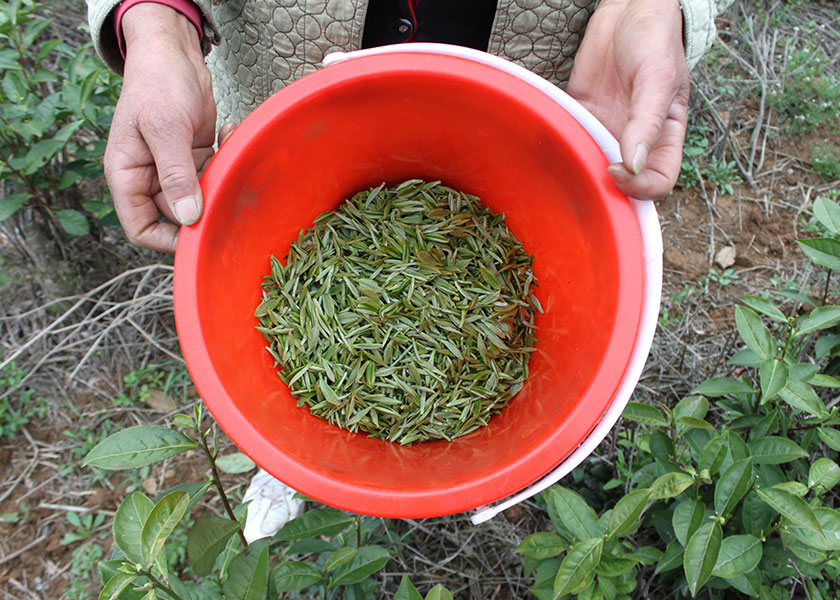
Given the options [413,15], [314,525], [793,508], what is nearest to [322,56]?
[413,15]

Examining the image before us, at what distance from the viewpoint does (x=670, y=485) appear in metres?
1.22

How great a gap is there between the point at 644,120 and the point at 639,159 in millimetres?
121

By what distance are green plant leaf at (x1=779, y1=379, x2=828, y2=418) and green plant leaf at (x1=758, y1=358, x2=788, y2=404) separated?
0.20ft

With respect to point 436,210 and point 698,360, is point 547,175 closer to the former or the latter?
point 436,210

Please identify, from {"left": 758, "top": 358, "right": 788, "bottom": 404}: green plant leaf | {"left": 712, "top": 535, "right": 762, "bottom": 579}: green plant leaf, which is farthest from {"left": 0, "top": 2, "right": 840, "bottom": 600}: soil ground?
{"left": 712, "top": 535, "right": 762, "bottom": 579}: green plant leaf

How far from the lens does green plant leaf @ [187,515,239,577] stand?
3.43 feet

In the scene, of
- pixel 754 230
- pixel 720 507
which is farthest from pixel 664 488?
pixel 754 230

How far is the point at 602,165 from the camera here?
122cm

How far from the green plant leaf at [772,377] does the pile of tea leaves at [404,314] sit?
53cm

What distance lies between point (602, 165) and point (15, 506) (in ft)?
7.40

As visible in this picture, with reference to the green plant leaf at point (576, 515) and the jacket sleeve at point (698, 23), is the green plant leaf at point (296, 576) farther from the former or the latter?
the jacket sleeve at point (698, 23)

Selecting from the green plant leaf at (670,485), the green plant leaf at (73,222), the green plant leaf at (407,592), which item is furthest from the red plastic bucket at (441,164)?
the green plant leaf at (73,222)

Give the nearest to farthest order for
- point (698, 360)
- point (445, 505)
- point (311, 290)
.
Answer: point (445, 505) → point (311, 290) → point (698, 360)

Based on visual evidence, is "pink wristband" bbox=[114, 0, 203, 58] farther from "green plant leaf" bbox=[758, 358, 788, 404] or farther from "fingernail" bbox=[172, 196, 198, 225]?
"green plant leaf" bbox=[758, 358, 788, 404]
